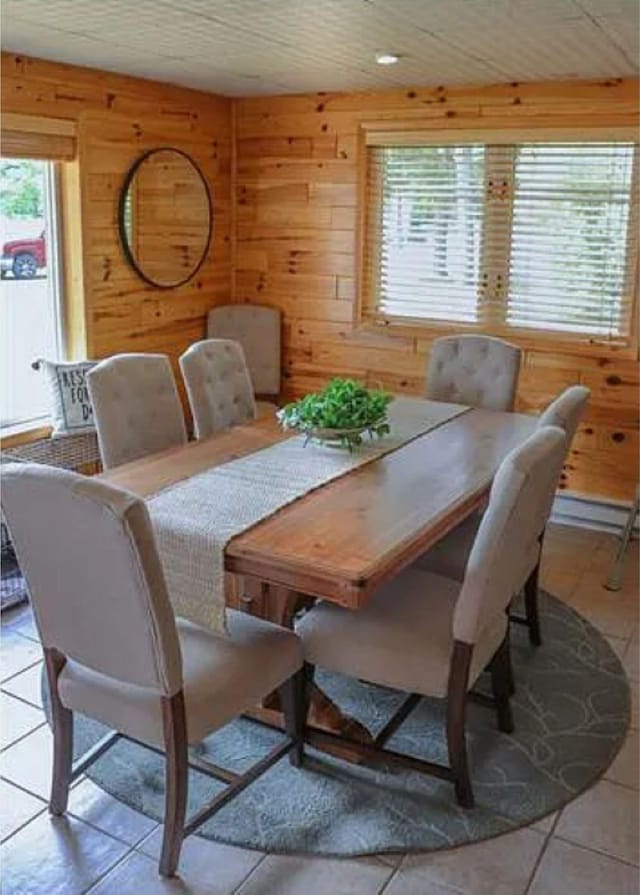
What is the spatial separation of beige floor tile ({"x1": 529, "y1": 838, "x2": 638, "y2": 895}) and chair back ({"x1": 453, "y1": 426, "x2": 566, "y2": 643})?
0.60m

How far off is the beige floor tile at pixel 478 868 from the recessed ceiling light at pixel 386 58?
9.65ft

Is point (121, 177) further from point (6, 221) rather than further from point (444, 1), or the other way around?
point (444, 1)

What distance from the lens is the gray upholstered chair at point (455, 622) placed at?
227 centimetres

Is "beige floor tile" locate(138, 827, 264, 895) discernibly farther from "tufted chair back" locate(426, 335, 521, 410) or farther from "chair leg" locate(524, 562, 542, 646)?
"tufted chair back" locate(426, 335, 521, 410)

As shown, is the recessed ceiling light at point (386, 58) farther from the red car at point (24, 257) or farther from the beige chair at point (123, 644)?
the beige chair at point (123, 644)

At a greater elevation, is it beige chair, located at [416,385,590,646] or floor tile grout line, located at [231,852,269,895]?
beige chair, located at [416,385,590,646]

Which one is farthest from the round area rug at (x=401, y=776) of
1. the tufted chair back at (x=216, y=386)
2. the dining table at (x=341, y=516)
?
the tufted chair back at (x=216, y=386)

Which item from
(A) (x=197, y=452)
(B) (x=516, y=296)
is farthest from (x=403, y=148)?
(A) (x=197, y=452)

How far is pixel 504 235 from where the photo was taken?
4.64 metres

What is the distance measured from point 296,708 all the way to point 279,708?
218 millimetres

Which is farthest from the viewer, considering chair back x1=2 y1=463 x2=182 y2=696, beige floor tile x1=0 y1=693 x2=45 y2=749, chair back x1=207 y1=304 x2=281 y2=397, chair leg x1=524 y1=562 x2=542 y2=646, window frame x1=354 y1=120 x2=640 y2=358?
chair back x1=207 y1=304 x2=281 y2=397

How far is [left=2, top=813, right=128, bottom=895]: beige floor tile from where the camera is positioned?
218cm

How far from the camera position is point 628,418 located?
452 centimetres

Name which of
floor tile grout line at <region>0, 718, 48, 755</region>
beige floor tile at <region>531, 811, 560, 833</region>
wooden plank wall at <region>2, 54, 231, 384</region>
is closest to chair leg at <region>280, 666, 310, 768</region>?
beige floor tile at <region>531, 811, 560, 833</region>
